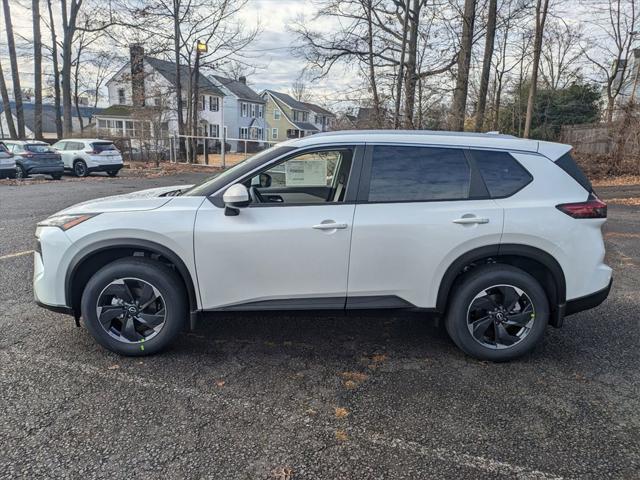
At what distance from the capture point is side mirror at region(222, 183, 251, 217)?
3.24m

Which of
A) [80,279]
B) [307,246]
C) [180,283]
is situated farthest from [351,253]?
[80,279]

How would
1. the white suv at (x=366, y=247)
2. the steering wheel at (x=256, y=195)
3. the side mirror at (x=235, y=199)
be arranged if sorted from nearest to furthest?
the side mirror at (x=235, y=199), the white suv at (x=366, y=247), the steering wheel at (x=256, y=195)

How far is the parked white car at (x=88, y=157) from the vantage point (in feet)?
62.0

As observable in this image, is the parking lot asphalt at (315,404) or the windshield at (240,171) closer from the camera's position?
the parking lot asphalt at (315,404)

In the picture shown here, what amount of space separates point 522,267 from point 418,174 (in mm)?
1108

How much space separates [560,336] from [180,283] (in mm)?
3296

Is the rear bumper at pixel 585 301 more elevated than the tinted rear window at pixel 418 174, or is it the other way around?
the tinted rear window at pixel 418 174

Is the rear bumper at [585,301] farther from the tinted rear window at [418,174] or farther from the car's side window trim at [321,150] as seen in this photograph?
the car's side window trim at [321,150]

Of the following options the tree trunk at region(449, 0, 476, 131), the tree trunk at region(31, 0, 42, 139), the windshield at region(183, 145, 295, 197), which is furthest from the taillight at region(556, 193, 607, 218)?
the tree trunk at region(31, 0, 42, 139)

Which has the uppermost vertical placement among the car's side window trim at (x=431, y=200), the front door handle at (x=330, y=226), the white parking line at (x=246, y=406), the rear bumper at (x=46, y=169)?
the car's side window trim at (x=431, y=200)

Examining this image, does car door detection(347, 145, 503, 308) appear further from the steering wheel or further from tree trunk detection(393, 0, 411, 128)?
tree trunk detection(393, 0, 411, 128)

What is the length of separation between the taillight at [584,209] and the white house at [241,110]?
49.0 metres

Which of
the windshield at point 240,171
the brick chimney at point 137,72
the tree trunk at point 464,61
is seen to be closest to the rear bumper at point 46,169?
the brick chimney at point 137,72

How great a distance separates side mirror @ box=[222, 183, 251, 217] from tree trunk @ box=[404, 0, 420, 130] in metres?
14.7
